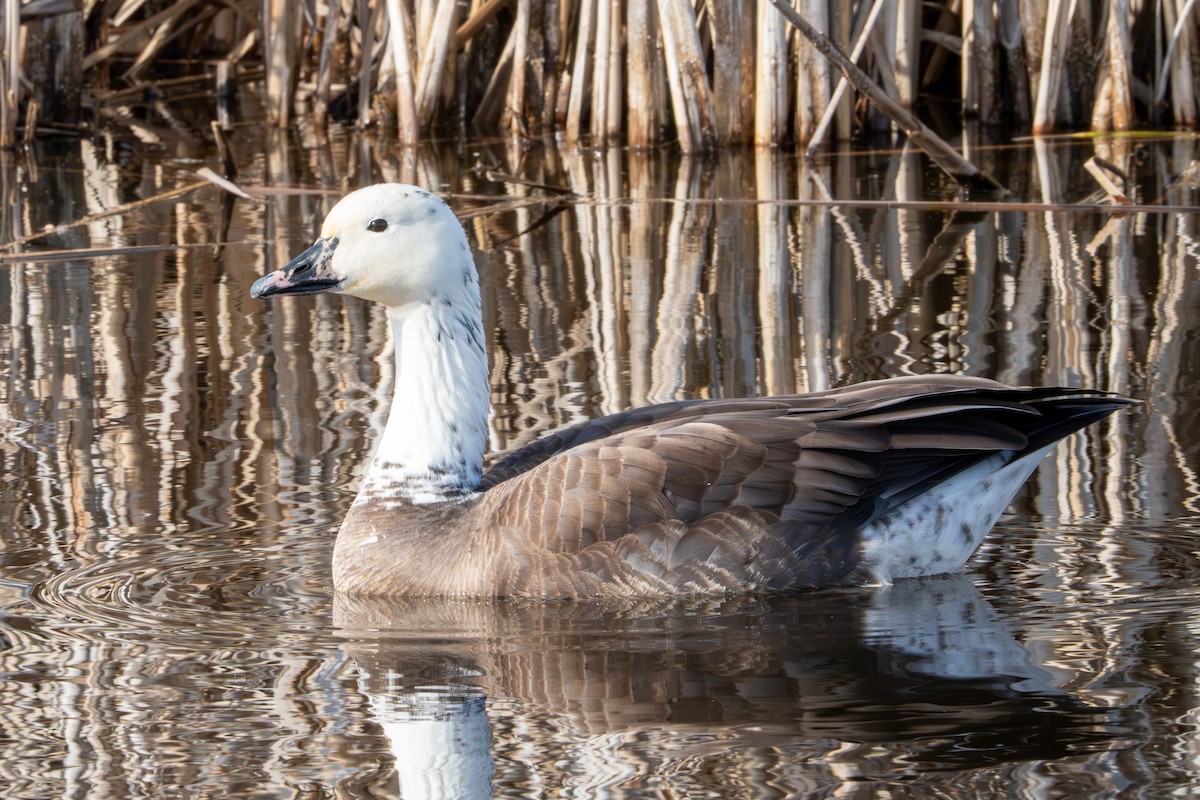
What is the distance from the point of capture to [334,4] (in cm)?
1501

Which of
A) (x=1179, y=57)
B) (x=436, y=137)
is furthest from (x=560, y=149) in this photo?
(x=1179, y=57)

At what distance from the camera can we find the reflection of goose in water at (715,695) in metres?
3.84

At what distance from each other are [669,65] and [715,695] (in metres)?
9.56

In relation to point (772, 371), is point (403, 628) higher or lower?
lower

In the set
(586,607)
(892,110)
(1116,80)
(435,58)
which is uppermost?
(435,58)

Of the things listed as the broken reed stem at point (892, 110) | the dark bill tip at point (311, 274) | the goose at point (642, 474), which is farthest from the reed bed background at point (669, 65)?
the dark bill tip at point (311, 274)

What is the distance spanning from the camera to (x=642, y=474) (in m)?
5.23

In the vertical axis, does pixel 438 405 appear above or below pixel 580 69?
below

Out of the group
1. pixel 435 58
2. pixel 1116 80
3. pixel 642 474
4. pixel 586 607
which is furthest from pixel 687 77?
pixel 586 607

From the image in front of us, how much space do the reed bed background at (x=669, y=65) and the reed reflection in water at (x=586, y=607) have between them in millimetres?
2389

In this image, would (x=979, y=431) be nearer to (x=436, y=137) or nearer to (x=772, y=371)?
(x=772, y=371)

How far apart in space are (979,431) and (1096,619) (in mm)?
753

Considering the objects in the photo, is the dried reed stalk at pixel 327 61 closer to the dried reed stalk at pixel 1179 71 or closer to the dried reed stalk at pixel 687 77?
the dried reed stalk at pixel 687 77

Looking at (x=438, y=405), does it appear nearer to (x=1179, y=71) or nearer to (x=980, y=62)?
(x=1179, y=71)
